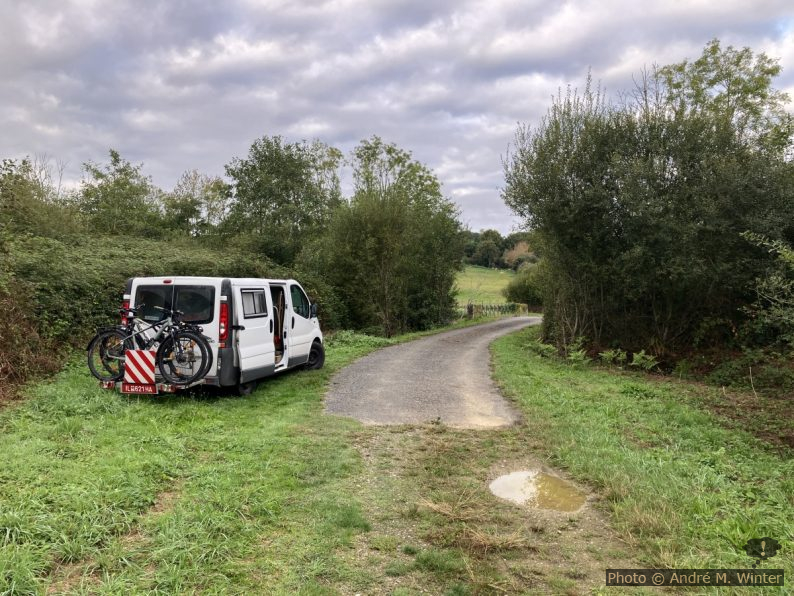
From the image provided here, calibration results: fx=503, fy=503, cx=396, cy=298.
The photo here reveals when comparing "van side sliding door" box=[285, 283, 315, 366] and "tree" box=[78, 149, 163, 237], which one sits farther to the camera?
"tree" box=[78, 149, 163, 237]

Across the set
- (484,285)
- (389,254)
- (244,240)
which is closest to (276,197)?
(244,240)

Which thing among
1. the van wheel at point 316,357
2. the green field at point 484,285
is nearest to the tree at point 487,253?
the green field at point 484,285

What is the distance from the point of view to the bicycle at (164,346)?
7.26 metres

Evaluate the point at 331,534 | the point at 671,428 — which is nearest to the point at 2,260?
the point at 331,534

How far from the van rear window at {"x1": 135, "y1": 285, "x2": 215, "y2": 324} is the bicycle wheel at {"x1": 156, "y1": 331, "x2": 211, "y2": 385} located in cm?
39

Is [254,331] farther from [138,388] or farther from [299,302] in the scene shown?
[299,302]

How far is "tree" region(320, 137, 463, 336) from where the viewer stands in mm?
21188

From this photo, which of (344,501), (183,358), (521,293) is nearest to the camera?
(344,501)

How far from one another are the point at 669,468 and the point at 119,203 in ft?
92.5

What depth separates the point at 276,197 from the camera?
2883 centimetres

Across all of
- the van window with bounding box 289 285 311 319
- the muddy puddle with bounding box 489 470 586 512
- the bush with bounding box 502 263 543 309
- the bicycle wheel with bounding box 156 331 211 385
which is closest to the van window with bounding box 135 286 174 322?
the bicycle wheel with bounding box 156 331 211 385

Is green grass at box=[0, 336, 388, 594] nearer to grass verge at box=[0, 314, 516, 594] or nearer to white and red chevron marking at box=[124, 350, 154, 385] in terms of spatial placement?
grass verge at box=[0, 314, 516, 594]

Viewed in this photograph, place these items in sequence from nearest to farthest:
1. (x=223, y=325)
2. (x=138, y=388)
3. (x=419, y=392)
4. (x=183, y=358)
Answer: (x=138, y=388), (x=183, y=358), (x=223, y=325), (x=419, y=392)

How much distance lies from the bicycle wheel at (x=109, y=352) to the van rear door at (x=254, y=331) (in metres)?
1.68
